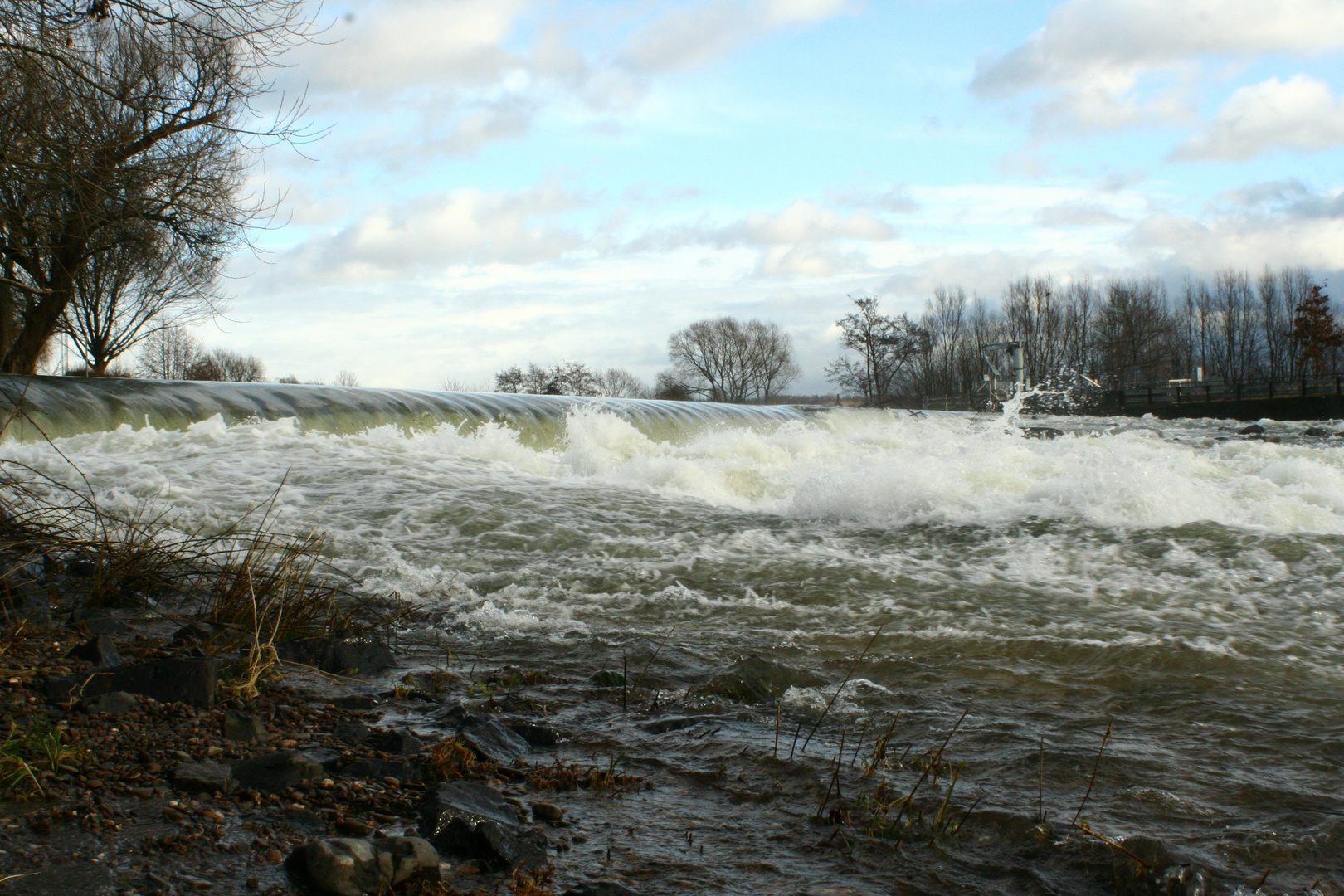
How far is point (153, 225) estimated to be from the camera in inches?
731

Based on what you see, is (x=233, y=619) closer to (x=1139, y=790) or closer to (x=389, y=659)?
(x=389, y=659)

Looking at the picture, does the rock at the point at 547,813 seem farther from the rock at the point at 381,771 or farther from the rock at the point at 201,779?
the rock at the point at 201,779

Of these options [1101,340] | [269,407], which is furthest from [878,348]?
[269,407]

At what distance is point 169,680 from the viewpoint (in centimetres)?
307

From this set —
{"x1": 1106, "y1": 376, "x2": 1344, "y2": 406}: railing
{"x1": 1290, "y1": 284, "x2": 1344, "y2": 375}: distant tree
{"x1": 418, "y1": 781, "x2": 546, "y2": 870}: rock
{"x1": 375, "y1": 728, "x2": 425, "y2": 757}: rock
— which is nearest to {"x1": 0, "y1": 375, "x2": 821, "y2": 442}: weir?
{"x1": 375, "y1": 728, "x2": 425, "y2": 757}: rock

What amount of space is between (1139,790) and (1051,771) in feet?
0.92

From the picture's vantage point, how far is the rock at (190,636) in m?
3.73

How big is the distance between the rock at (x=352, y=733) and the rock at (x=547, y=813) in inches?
31.0

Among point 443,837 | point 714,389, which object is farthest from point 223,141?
point 714,389

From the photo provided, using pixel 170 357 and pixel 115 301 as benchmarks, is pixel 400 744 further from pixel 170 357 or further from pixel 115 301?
pixel 170 357

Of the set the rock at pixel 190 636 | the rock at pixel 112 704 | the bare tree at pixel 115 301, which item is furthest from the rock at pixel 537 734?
the bare tree at pixel 115 301

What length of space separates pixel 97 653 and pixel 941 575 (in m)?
5.29

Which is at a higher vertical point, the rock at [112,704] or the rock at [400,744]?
the rock at [112,704]

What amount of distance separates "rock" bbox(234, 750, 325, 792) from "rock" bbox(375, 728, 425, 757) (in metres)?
0.29
